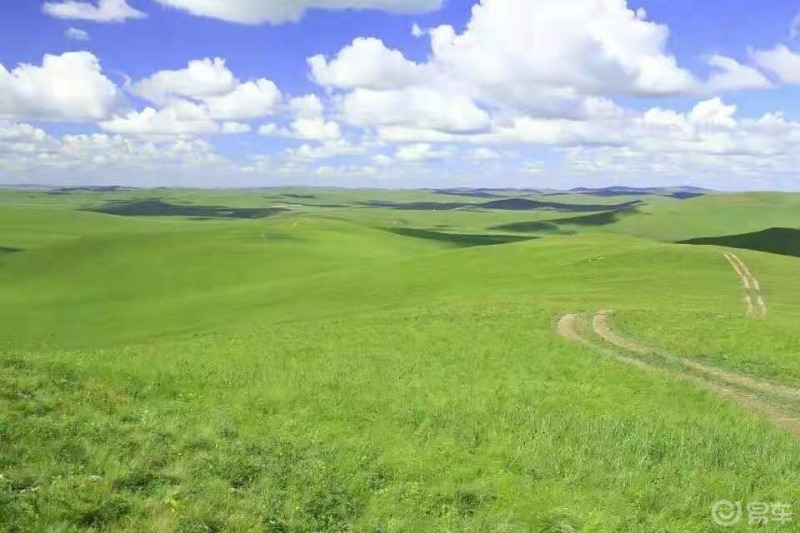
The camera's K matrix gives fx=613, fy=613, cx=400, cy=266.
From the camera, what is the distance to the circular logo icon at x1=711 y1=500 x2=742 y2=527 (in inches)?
504

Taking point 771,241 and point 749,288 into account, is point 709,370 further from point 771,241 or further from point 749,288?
point 771,241

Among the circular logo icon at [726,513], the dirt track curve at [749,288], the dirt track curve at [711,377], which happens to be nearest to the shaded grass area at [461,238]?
the dirt track curve at [749,288]

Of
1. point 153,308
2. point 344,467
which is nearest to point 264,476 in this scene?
point 344,467

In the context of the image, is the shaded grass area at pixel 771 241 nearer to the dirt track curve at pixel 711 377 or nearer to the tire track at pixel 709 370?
the tire track at pixel 709 370

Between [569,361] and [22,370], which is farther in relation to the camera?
[569,361]

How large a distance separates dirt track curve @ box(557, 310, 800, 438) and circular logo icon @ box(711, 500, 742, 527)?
8.04 m

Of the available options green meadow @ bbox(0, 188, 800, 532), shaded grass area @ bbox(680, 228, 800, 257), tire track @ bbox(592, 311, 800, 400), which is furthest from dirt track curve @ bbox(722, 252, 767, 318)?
shaded grass area @ bbox(680, 228, 800, 257)

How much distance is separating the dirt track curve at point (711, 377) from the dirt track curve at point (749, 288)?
18728 mm

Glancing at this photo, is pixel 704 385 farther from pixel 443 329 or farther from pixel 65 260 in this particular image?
pixel 65 260

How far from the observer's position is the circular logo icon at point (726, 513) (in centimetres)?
1280

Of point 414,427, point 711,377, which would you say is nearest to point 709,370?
point 711,377

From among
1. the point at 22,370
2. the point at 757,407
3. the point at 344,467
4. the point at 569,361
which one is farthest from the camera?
the point at 569,361

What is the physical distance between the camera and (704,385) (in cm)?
2631

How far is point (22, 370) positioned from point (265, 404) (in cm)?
810
